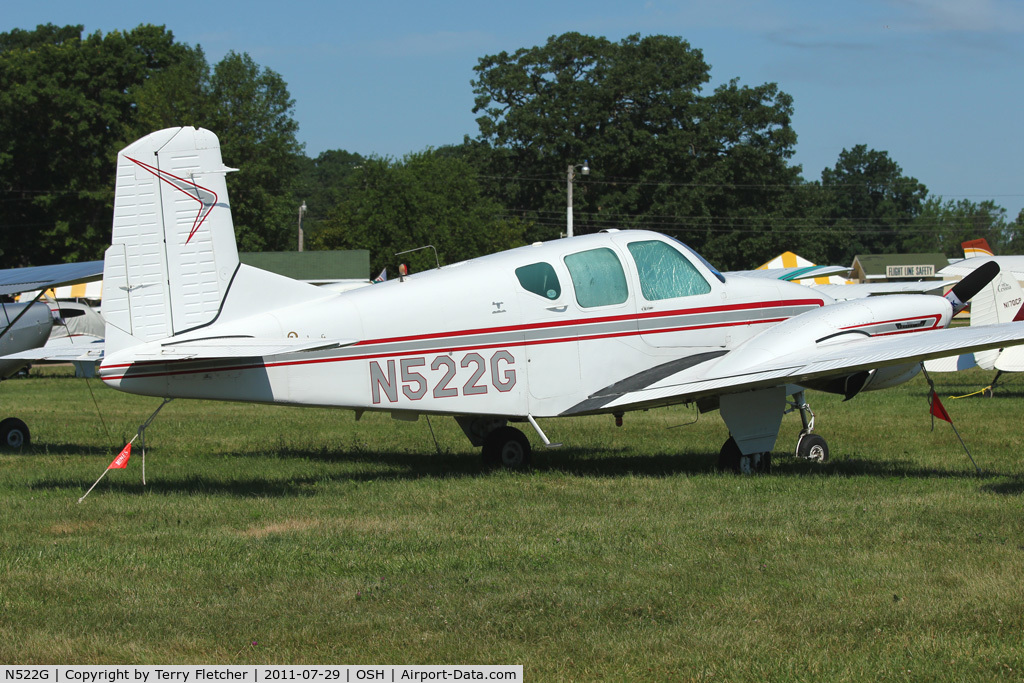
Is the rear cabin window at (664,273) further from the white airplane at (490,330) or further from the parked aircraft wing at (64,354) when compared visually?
the parked aircraft wing at (64,354)

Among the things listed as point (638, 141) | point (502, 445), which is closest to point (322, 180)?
point (638, 141)

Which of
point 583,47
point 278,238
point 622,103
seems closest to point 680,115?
point 622,103

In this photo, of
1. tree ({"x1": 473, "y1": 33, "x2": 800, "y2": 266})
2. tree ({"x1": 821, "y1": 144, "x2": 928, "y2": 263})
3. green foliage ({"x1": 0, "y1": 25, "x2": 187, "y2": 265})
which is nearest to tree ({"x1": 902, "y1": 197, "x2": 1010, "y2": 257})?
tree ({"x1": 821, "y1": 144, "x2": 928, "y2": 263})

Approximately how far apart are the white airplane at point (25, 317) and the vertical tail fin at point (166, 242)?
2.79 metres

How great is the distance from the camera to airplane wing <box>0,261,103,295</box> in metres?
12.4

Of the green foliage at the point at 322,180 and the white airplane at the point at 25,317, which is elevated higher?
the green foliage at the point at 322,180

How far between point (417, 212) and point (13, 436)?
49587 millimetres

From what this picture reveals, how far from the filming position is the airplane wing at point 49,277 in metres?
12.4

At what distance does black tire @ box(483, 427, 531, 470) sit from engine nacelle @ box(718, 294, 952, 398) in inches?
101

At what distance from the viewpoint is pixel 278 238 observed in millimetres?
73812

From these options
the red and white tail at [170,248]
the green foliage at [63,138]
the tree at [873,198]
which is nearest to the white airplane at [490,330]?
the red and white tail at [170,248]

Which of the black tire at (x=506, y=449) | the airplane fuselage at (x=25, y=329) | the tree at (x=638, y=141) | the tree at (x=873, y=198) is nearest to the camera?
the black tire at (x=506, y=449)

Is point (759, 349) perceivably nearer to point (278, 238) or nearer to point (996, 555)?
point (996, 555)

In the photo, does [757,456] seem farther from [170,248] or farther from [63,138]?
[63,138]
